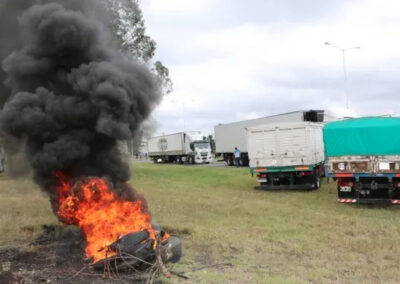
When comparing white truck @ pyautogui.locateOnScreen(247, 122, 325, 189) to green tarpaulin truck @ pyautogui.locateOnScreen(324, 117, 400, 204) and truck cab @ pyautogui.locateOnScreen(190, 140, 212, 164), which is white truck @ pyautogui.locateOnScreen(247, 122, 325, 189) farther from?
truck cab @ pyautogui.locateOnScreen(190, 140, 212, 164)

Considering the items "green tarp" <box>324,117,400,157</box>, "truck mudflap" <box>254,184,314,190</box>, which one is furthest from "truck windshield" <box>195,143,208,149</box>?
"green tarp" <box>324,117,400,157</box>

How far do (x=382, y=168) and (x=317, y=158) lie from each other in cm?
647

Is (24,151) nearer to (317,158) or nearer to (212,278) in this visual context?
(212,278)

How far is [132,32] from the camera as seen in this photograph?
2028 cm

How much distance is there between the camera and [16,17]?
Result: 8680 mm

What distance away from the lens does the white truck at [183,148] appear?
43938mm

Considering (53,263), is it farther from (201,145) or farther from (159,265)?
(201,145)

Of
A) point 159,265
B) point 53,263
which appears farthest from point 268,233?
point 53,263

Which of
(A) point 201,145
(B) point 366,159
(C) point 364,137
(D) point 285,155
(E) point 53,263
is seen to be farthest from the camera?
(A) point 201,145

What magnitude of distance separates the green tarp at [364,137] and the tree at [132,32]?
5769 mm

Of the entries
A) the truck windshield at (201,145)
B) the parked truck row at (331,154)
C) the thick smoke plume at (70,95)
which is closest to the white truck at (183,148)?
the truck windshield at (201,145)

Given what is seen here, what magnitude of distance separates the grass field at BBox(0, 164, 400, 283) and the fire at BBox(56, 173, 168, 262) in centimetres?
116

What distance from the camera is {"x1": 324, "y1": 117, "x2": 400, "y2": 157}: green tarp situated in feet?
42.3

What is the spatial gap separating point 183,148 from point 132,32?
26797 millimetres
